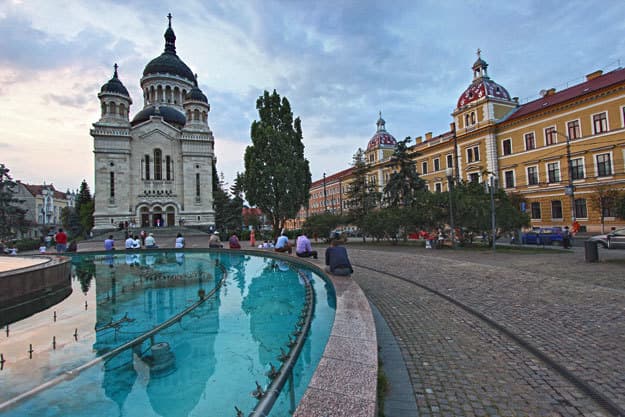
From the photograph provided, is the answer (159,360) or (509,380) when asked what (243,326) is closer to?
(159,360)

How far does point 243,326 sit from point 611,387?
5.27 metres

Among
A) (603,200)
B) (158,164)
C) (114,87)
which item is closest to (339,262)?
(603,200)

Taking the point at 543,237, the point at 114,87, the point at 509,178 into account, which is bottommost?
the point at 543,237

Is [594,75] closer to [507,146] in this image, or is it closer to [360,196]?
[507,146]

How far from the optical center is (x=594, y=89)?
28.4m

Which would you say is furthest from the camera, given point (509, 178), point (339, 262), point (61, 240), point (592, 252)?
point (509, 178)

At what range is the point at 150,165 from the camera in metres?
46.3

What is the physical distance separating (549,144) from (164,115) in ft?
180

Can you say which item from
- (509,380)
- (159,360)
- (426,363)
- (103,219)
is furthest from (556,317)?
(103,219)

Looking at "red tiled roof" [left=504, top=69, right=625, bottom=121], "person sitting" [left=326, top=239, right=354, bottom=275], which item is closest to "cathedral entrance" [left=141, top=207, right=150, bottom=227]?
"person sitting" [left=326, top=239, right=354, bottom=275]

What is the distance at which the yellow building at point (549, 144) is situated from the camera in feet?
89.6

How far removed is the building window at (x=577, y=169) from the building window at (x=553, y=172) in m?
1.34

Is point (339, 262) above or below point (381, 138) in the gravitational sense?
below

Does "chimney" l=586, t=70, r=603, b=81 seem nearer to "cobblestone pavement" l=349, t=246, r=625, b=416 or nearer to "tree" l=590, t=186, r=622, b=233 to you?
"tree" l=590, t=186, r=622, b=233
